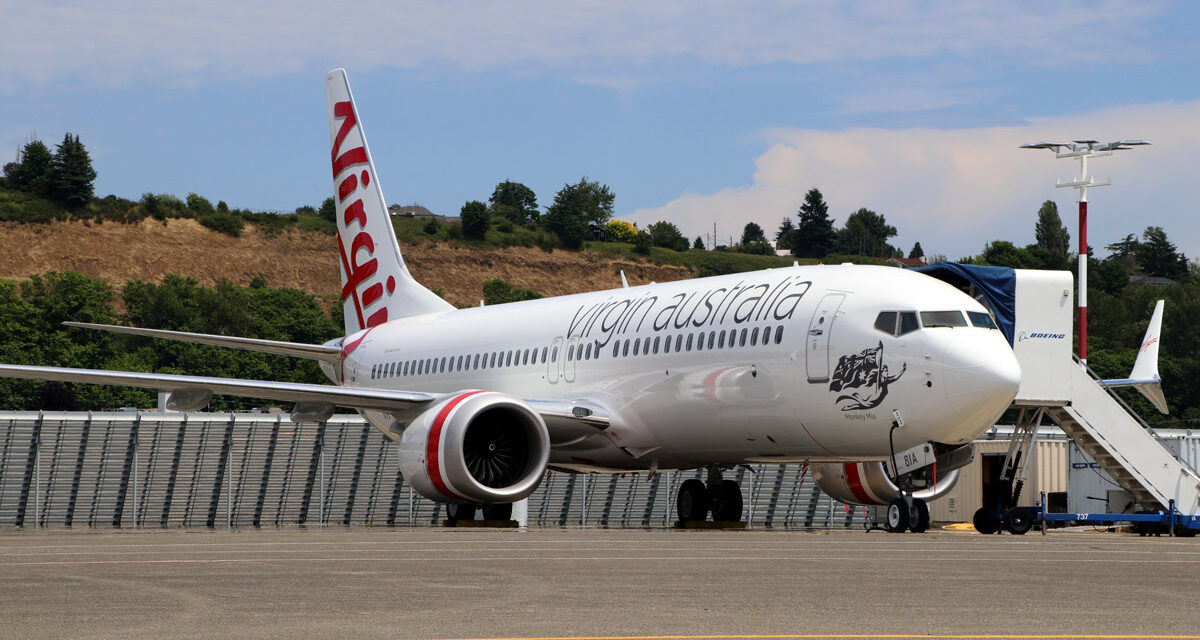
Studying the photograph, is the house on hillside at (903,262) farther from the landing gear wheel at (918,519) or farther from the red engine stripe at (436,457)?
the red engine stripe at (436,457)

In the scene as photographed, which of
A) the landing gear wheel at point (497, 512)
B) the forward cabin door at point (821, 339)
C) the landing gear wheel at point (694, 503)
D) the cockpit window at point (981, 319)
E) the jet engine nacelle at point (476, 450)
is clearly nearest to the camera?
the cockpit window at point (981, 319)

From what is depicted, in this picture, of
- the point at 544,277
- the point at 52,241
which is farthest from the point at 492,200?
the point at 52,241

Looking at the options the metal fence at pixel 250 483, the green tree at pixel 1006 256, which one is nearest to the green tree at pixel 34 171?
the green tree at pixel 1006 256

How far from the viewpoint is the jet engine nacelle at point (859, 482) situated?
21.2 meters

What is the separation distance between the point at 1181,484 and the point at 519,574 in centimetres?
1399

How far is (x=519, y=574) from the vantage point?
37.9 feet

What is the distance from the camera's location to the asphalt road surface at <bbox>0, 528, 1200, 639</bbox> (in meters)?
8.36

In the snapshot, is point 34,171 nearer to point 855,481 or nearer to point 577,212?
point 577,212

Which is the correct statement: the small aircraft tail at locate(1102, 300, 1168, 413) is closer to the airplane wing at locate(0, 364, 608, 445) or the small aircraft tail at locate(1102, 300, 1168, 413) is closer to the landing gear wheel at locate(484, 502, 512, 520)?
the airplane wing at locate(0, 364, 608, 445)

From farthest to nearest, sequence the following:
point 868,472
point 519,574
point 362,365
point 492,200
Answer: point 492,200 → point 362,365 → point 868,472 → point 519,574

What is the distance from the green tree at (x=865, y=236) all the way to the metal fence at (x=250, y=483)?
474 feet

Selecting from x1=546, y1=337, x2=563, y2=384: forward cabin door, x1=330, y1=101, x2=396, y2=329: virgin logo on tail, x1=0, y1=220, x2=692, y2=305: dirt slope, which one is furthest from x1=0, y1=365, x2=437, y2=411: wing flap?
x1=0, y1=220, x2=692, y2=305: dirt slope

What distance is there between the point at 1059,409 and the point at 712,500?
513cm

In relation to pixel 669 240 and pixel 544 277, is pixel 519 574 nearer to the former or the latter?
pixel 544 277
